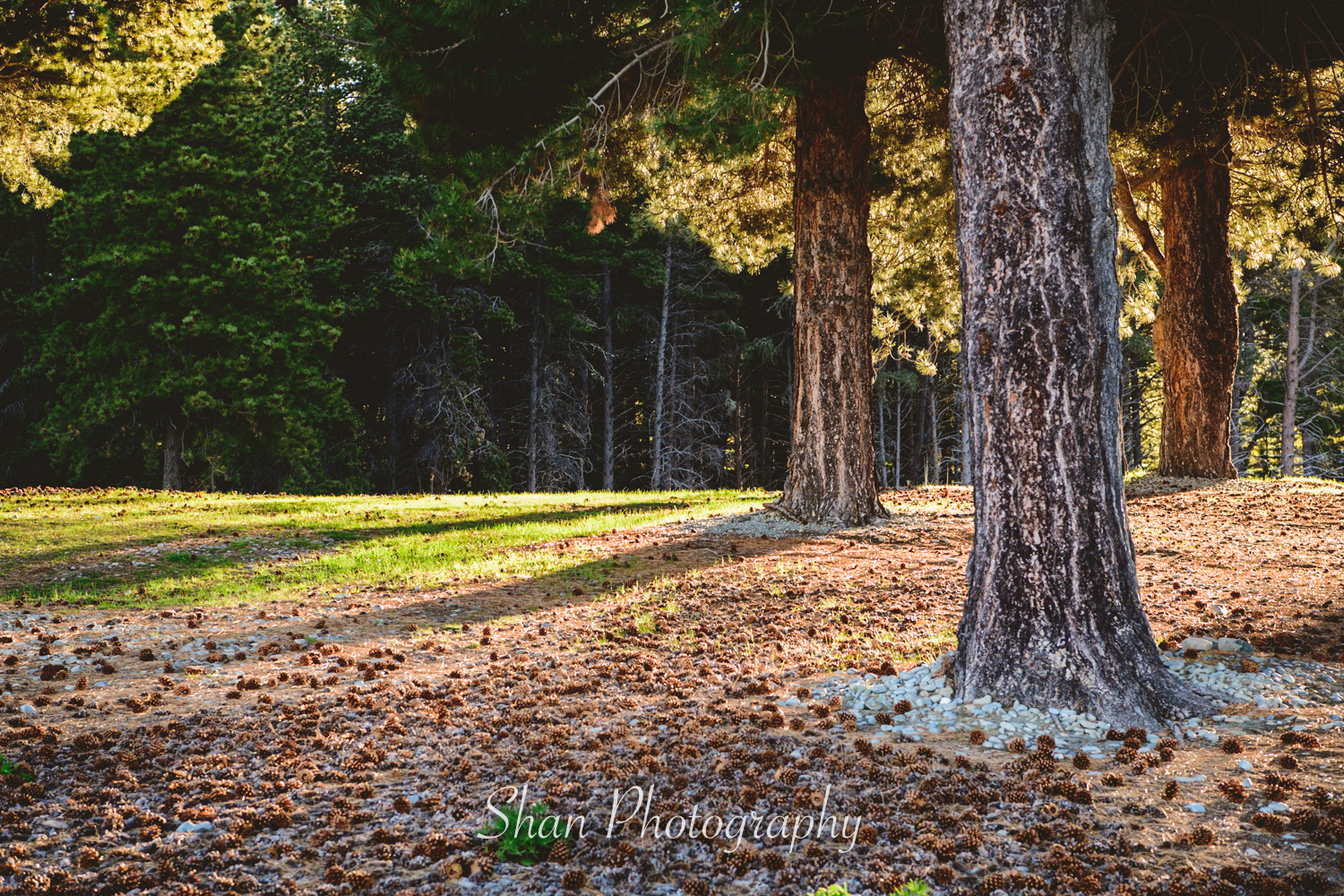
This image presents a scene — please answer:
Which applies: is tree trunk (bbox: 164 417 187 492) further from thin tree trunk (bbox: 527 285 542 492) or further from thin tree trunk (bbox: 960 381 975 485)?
thin tree trunk (bbox: 960 381 975 485)

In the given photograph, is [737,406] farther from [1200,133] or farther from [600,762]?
[600,762]

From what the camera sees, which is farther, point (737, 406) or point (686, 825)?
point (737, 406)

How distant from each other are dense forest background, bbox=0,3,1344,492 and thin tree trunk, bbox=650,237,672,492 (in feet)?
0.39

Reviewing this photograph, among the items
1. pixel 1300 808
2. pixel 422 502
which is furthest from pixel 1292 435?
pixel 1300 808

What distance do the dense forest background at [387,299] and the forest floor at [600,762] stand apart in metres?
7.29

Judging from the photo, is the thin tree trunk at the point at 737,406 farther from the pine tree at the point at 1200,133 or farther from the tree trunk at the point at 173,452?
the tree trunk at the point at 173,452

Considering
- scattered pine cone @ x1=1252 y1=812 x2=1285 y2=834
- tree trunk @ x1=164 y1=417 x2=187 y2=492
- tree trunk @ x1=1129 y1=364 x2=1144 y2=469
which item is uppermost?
tree trunk @ x1=1129 y1=364 x2=1144 y2=469

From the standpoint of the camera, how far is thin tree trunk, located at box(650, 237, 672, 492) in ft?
80.5

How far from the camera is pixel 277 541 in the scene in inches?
384

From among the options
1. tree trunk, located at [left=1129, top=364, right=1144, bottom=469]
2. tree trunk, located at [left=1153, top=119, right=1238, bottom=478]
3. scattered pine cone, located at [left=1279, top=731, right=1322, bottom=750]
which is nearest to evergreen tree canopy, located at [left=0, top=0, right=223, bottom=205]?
scattered pine cone, located at [left=1279, top=731, right=1322, bottom=750]

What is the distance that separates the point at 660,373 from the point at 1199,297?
598 inches

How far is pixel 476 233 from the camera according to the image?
859 cm

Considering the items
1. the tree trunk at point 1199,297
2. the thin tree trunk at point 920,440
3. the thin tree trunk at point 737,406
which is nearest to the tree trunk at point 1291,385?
the thin tree trunk at point 920,440

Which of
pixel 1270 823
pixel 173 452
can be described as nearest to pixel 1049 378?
pixel 1270 823
